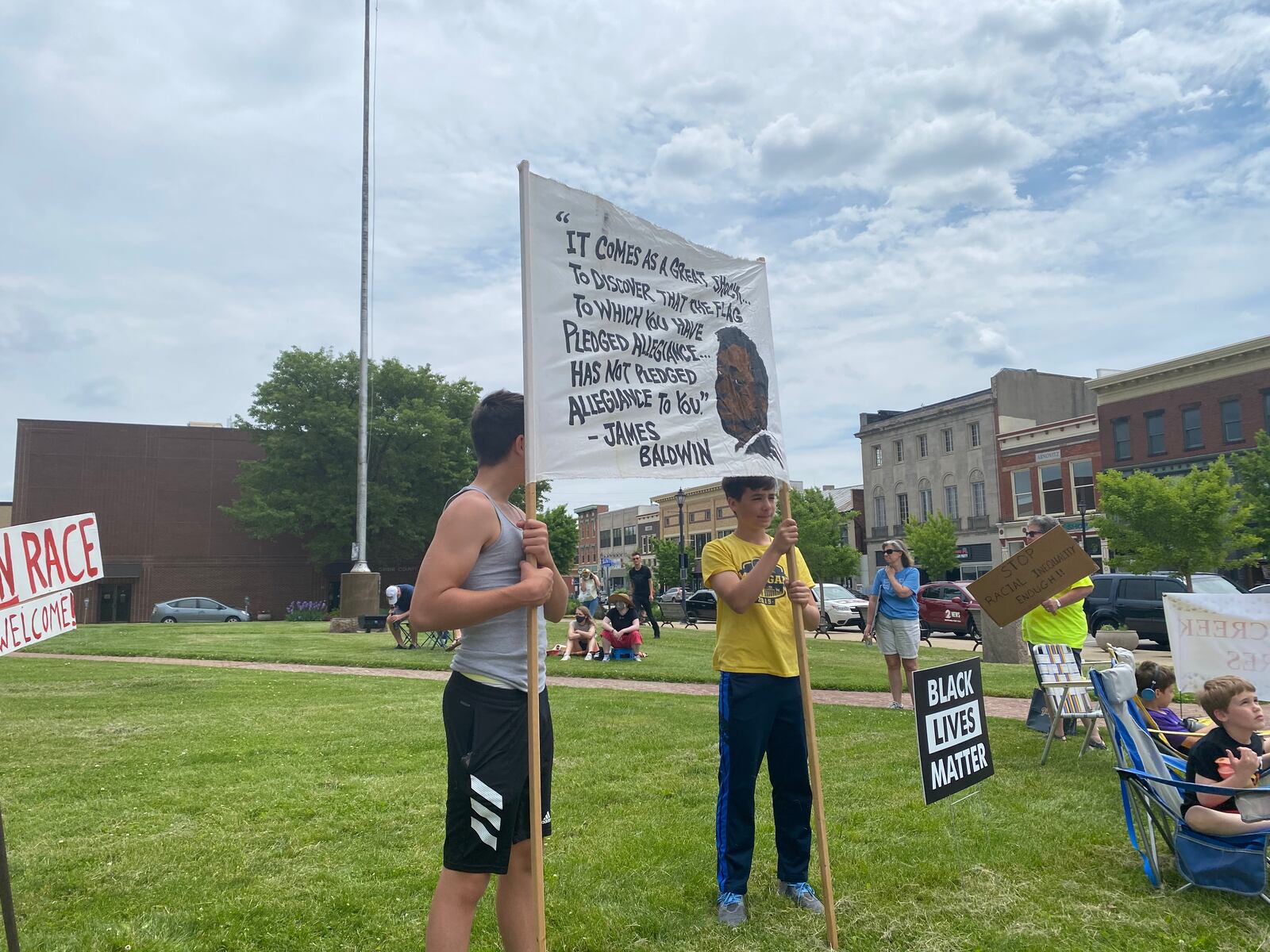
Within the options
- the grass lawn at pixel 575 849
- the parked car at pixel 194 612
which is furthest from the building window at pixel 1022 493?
the grass lawn at pixel 575 849

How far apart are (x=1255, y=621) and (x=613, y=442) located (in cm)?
668

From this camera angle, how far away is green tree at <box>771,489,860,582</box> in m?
50.6

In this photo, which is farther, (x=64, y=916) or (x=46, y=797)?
(x=46, y=797)

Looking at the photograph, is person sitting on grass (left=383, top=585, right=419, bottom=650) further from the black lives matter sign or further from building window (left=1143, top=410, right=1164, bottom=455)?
building window (left=1143, top=410, right=1164, bottom=455)

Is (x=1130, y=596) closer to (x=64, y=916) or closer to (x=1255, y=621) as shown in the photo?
(x=1255, y=621)

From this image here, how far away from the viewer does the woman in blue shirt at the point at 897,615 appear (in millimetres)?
9344

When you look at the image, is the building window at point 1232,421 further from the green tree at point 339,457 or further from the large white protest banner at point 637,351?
the large white protest banner at point 637,351

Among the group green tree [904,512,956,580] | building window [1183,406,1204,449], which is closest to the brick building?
green tree [904,512,956,580]

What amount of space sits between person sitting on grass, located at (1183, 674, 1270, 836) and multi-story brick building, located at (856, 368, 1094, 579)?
160 ft

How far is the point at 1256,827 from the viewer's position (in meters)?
4.07

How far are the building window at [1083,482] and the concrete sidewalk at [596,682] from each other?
39.3 metres

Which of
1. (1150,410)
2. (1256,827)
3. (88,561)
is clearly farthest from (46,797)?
(1150,410)

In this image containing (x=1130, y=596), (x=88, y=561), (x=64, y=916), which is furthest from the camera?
(x=1130, y=596)

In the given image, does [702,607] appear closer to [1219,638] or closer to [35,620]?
[1219,638]
